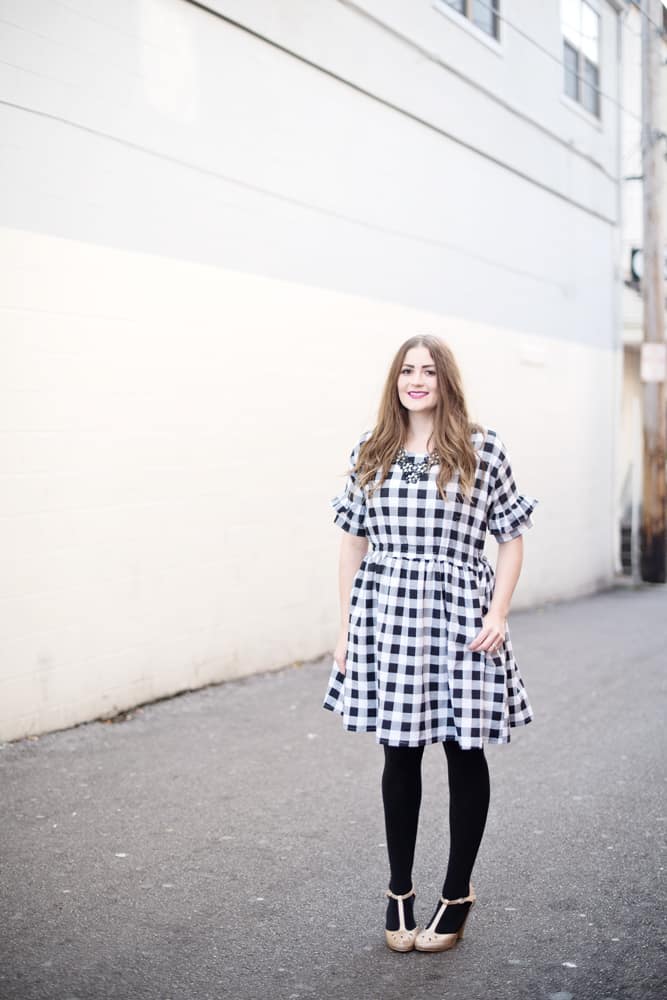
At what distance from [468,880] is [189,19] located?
550 cm

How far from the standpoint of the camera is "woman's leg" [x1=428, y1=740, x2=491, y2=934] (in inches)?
138

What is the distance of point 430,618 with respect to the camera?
136 inches

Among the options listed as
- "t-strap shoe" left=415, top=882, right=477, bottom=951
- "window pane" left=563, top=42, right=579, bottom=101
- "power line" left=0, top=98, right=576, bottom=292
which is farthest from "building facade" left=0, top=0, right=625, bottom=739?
"t-strap shoe" left=415, top=882, right=477, bottom=951

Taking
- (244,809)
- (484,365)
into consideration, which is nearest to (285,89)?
(484,365)

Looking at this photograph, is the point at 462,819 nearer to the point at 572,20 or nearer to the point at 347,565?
the point at 347,565

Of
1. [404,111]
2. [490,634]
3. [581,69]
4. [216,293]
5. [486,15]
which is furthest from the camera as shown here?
[581,69]

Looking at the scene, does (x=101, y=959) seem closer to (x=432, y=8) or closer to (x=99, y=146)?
(x=99, y=146)

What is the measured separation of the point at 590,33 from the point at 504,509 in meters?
11.3

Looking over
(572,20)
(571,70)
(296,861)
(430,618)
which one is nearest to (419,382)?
(430,618)

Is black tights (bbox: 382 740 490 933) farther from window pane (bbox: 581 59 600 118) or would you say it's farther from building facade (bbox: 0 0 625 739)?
window pane (bbox: 581 59 600 118)

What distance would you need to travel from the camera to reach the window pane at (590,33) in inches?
507

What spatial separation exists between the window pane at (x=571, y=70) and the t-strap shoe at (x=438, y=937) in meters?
11.1

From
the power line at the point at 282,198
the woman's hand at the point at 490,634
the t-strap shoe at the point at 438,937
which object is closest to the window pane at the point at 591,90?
the power line at the point at 282,198

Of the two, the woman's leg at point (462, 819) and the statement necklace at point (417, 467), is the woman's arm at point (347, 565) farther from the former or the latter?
the woman's leg at point (462, 819)
